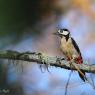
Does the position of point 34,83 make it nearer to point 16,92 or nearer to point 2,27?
point 16,92

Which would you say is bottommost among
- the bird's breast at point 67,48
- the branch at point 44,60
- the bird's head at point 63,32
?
the branch at point 44,60

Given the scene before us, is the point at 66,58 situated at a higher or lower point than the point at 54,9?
lower

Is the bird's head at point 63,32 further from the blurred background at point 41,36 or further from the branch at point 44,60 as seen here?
the branch at point 44,60

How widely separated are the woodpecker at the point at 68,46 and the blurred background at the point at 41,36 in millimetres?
15

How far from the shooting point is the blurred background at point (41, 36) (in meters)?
1.24

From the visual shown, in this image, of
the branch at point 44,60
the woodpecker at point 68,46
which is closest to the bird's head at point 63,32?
the woodpecker at point 68,46

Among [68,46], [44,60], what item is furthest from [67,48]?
[44,60]

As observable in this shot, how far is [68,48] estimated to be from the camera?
1304 mm

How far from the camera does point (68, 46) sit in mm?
1304

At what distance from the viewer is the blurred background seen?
1235mm

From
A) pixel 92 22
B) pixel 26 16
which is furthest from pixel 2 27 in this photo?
pixel 92 22

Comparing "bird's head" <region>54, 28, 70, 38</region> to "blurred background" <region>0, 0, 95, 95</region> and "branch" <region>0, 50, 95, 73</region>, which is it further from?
"branch" <region>0, 50, 95, 73</region>

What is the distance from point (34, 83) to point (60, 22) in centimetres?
23

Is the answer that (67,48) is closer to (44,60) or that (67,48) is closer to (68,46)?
(68,46)
